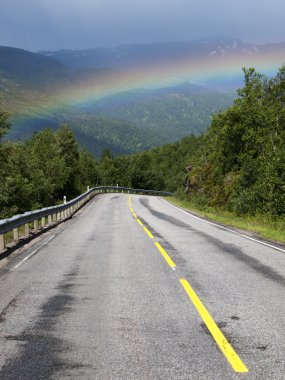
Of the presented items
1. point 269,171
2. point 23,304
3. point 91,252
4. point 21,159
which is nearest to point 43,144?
point 21,159

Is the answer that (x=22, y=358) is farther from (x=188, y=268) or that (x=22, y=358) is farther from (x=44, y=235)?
(x=44, y=235)

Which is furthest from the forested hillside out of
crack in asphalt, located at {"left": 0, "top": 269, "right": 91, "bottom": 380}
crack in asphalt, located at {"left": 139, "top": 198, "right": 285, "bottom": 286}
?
crack in asphalt, located at {"left": 0, "top": 269, "right": 91, "bottom": 380}

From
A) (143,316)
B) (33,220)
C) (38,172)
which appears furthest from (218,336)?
(38,172)

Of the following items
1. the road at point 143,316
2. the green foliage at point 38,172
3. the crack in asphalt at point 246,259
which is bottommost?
the crack in asphalt at point 246,259

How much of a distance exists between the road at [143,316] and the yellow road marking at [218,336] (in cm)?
1

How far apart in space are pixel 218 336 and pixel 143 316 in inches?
48.2

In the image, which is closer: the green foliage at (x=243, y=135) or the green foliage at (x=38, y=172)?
the green foliage at (x=38, y=172)

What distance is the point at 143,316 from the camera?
6.12 metres

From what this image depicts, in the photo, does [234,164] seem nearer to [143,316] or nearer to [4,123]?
[4,123]

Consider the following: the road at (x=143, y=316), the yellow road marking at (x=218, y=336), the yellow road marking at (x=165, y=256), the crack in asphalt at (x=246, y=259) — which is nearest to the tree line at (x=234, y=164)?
the crack in asphalt at (x=246, y=259)

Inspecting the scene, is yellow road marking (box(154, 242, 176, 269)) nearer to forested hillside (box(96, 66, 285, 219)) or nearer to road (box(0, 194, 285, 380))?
road (box(0, 194, 285, 380))

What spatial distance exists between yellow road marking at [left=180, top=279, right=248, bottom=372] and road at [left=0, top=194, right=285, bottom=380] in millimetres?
12

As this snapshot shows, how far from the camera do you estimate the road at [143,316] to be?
4453 millimetres

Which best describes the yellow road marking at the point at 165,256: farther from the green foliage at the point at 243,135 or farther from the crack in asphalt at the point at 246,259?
the green foliage at the point at 243,135
